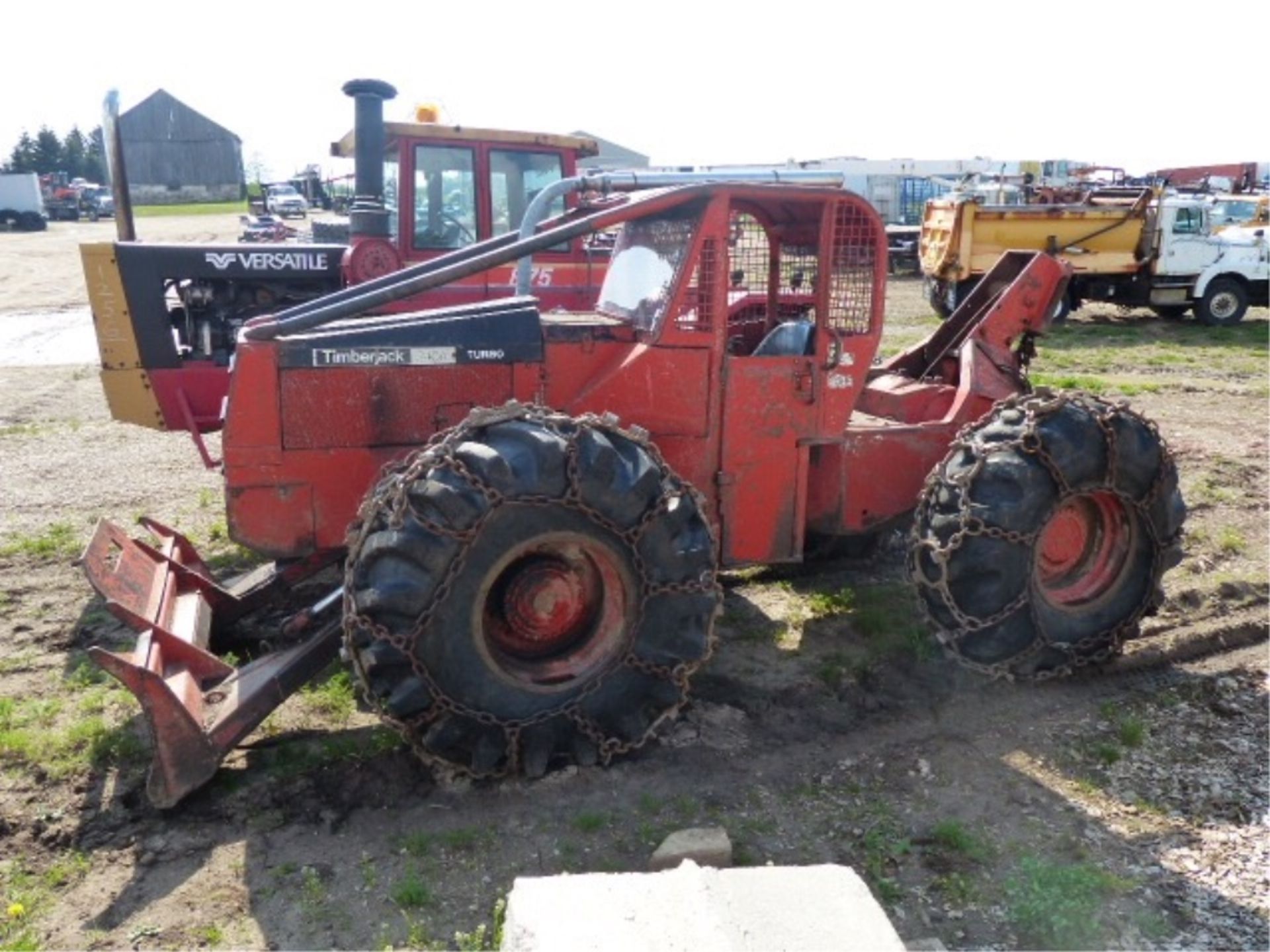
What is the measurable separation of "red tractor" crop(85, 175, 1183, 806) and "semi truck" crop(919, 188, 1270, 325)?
13.1 metres

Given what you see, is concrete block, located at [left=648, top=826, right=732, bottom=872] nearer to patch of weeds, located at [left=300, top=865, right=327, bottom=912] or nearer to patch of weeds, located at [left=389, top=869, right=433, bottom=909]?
patch of weeds, located at [left=389, top=869, right=433, bottom=909]

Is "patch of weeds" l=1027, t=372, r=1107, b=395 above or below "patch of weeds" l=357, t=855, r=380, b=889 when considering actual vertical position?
above

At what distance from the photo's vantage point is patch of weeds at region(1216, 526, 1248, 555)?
6871mm

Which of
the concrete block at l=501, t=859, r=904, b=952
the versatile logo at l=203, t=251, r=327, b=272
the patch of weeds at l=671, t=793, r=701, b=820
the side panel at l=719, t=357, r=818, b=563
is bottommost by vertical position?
the patch of weeds at l=671, t=793, r=701, b=820

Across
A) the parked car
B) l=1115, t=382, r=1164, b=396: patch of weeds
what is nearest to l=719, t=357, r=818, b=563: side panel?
l=1115, t=382, r=1164, b=396: patch of weeds

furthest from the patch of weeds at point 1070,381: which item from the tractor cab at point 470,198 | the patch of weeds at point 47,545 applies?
the patch of weeds at point 47,545

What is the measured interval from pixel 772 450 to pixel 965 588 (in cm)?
105

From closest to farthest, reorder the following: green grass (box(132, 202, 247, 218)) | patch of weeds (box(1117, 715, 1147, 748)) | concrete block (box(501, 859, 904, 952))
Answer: concrete block (box(501, 859, 904, 952)) < patch of weeds (box(1117, 715, 1147, 748)) < green grass (box(132, 202, 247, 218))

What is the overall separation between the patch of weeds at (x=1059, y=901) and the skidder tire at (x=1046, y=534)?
125 centimetres

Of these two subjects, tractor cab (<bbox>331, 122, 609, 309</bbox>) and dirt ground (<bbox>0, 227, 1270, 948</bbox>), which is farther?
tractor cab (<bbox>331, 122, 609, 309</bbox>)

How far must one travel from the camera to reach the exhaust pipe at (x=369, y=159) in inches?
312

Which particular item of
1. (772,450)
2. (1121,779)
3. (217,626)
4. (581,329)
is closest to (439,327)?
(581,329)

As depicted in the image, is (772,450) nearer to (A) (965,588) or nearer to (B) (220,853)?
(A) (965,588)

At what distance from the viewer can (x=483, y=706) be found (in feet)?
13.1
